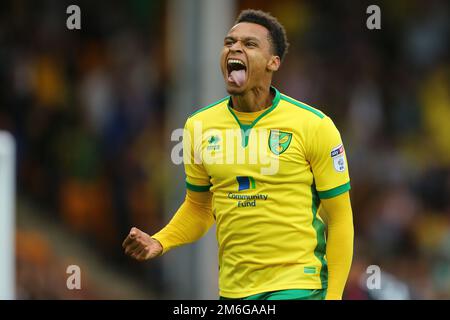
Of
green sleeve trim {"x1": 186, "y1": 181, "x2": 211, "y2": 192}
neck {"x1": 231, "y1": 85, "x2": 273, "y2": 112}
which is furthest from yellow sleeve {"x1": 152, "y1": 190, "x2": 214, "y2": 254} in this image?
neck {"x1": 231, "y1": 85, "x2": 273, "y2": 112}

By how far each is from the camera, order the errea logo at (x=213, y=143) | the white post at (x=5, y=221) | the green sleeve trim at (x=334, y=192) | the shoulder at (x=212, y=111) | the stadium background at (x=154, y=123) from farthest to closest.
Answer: the stadium background at (x=154, y=123) < the white post at (x=5, y=221) < the shoulder at (x=212, y=111) < the errea logo at (x=213, y=143) < the green sleeve trim at (x=334, y=192)

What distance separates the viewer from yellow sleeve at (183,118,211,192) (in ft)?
20.0

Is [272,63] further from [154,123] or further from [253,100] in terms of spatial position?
[154,123]

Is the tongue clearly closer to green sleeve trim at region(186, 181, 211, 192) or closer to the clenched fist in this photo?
green sleeve trim at region(186, 181, 211, 192)

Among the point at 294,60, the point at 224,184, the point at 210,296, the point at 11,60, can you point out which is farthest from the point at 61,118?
the point at 224,184

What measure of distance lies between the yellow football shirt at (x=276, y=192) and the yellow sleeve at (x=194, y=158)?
106mm

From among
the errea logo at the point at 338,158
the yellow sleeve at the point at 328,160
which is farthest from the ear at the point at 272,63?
the errea logo at the point at 338,158

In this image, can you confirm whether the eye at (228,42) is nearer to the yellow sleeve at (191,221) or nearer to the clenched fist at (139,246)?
the yellow sleeve at (191,221)

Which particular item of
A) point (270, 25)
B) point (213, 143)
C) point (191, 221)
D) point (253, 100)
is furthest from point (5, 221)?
point (270, 25)

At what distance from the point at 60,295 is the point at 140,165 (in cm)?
271

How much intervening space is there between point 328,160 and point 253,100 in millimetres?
467

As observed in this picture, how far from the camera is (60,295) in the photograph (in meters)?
11.4

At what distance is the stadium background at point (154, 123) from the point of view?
13.4 metres

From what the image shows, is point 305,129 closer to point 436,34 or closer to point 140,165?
point 140,165
